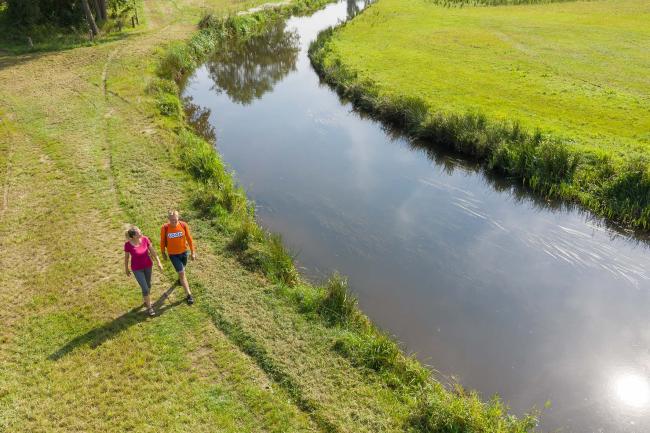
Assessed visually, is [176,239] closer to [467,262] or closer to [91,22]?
[467,262]

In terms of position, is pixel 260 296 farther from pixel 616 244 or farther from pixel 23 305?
pixel 616 244

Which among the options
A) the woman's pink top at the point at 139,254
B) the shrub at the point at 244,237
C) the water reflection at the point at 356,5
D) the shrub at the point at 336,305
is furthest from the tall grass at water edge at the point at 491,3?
the woman's pink top at the point at 139,254

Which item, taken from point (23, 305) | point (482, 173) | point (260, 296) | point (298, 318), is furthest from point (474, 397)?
point (482, 173)

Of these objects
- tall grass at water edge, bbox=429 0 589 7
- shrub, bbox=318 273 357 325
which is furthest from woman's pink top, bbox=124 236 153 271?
tall grass at water edge, bbox=429 0 589 7

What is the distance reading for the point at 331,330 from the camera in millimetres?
12109

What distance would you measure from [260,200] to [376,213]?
505 cm

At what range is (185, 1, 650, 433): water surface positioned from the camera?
12156mm

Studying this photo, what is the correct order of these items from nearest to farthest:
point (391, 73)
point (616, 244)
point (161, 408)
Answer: point (161, 408) < point (616, 244) < point (391, 73)

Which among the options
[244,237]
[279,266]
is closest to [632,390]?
[279,266]

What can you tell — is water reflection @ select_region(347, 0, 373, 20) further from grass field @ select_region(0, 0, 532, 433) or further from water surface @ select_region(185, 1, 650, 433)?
grass field @ select_region(0, 0, 532, 433)

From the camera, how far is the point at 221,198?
1719 centimetres

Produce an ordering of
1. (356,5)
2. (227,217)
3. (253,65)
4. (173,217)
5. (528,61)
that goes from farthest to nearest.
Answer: (356,5) → (253,65) → (528,61) → (227,217) → (173,217)

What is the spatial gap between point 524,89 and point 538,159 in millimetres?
10262

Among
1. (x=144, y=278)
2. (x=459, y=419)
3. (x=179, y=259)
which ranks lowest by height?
(x=459, y=419)
